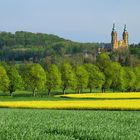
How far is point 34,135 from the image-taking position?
21.5 metres

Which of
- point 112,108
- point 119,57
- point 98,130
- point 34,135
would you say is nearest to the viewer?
point 34,135

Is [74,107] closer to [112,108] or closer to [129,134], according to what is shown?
[112,108]

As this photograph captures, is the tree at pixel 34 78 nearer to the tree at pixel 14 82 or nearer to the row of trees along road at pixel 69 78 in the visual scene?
the row of trees along road at pixel 69 78

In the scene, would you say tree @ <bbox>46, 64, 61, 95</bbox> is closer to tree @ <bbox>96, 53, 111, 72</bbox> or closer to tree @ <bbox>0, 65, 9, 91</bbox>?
tree @ <bbox>0, 65, 9, 91</bbox>

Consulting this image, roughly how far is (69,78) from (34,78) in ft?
28.0

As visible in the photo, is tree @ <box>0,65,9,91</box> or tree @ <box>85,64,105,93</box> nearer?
tree @ <box>0,65,9,91</box>

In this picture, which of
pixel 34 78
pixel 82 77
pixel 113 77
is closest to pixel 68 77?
pixel 82 77

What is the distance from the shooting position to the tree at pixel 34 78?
356ft

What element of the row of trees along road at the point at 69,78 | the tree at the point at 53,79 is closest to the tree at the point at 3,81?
the row of trees along road at the point at 69,78

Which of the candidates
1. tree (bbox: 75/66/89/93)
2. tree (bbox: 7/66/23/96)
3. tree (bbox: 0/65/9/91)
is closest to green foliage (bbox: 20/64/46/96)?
tree (bbox: 7/66/23/96)

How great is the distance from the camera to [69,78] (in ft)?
372

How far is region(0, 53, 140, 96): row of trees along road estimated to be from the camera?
109438 millimetres

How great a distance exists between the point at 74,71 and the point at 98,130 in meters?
95.1

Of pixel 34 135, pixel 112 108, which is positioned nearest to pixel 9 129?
pixel 34 135
